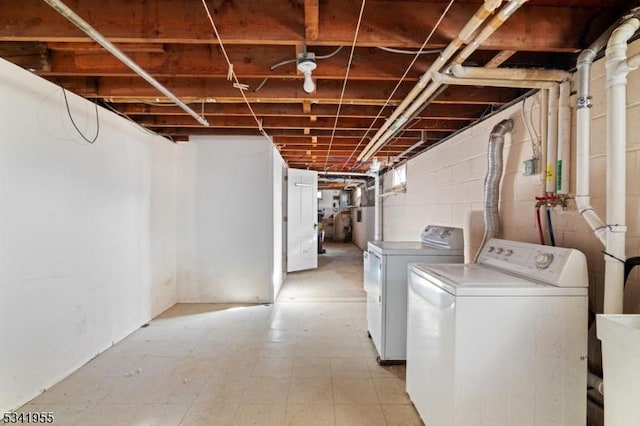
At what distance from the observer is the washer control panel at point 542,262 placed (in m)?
1.42

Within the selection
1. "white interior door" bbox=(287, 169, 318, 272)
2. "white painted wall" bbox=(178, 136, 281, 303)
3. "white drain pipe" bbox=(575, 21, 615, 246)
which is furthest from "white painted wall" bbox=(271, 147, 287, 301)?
"white drain pipe" bbox=(575, 21, 615, 246)

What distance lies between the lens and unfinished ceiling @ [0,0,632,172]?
5.40 feet

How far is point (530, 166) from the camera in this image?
6.70ft

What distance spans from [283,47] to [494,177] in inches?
72.9

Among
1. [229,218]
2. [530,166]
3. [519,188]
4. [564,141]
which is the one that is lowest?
[229,218]

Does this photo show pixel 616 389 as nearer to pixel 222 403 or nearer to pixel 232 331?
pixel 222 403

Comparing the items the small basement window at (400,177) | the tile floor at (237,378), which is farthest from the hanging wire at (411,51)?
the small basement window at (400,177)

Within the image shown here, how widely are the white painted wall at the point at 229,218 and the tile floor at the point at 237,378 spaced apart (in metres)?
0.52

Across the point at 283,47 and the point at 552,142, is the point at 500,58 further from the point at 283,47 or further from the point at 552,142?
the point at 283,47

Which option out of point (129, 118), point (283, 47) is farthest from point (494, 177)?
point (129, 118)

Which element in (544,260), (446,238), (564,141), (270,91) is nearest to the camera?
(544,260)

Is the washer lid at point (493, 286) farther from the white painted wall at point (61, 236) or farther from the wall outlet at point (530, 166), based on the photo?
the white painted wall at point (61, 236)

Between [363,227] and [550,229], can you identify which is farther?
[363,227]

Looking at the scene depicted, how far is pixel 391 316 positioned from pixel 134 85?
9.25 feet
